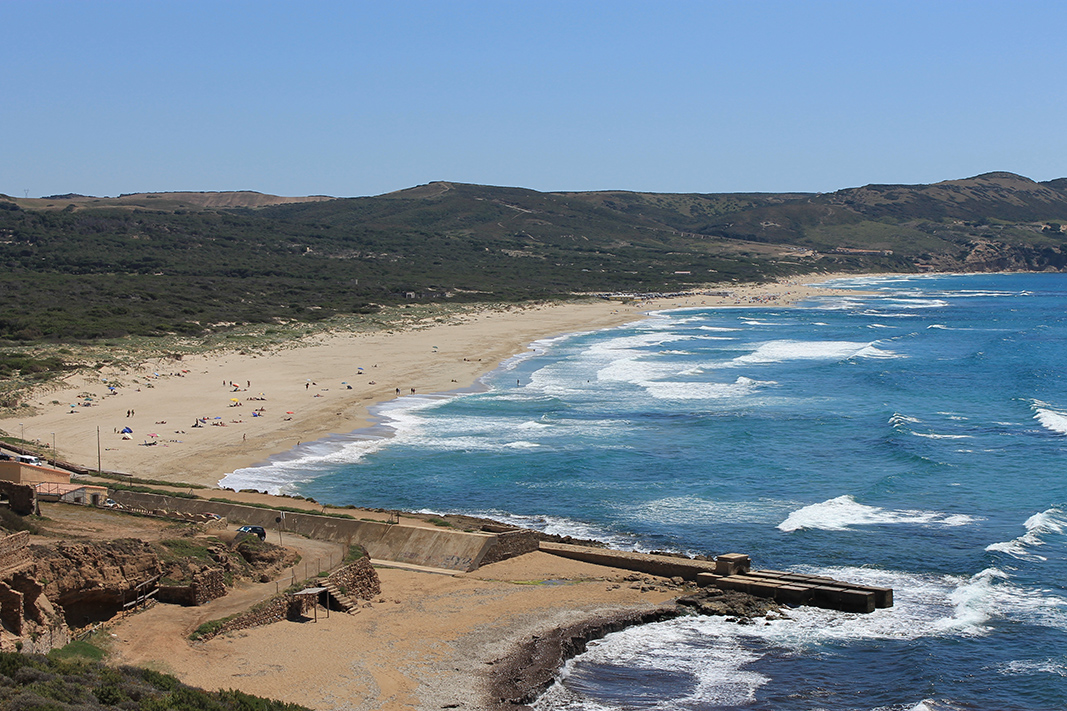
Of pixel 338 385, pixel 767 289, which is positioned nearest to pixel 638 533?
pixel 338 385

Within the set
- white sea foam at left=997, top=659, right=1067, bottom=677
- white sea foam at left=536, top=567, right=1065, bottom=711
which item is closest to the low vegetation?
white sea foam at left=536, top=567, right=1065, bottom=711

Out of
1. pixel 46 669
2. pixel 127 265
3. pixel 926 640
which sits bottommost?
pixel 926 640

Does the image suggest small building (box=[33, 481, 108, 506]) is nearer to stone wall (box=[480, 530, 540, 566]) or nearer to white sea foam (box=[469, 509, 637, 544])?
stone wall (box=[480, 530, 540, 566])

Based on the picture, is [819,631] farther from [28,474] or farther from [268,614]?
[28,474]

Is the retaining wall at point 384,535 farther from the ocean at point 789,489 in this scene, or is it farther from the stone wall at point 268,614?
the stone wall at point 268,614

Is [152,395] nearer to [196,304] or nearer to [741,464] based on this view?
[741,464]

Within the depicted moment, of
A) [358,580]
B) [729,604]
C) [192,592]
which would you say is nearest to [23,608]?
[192,592]
